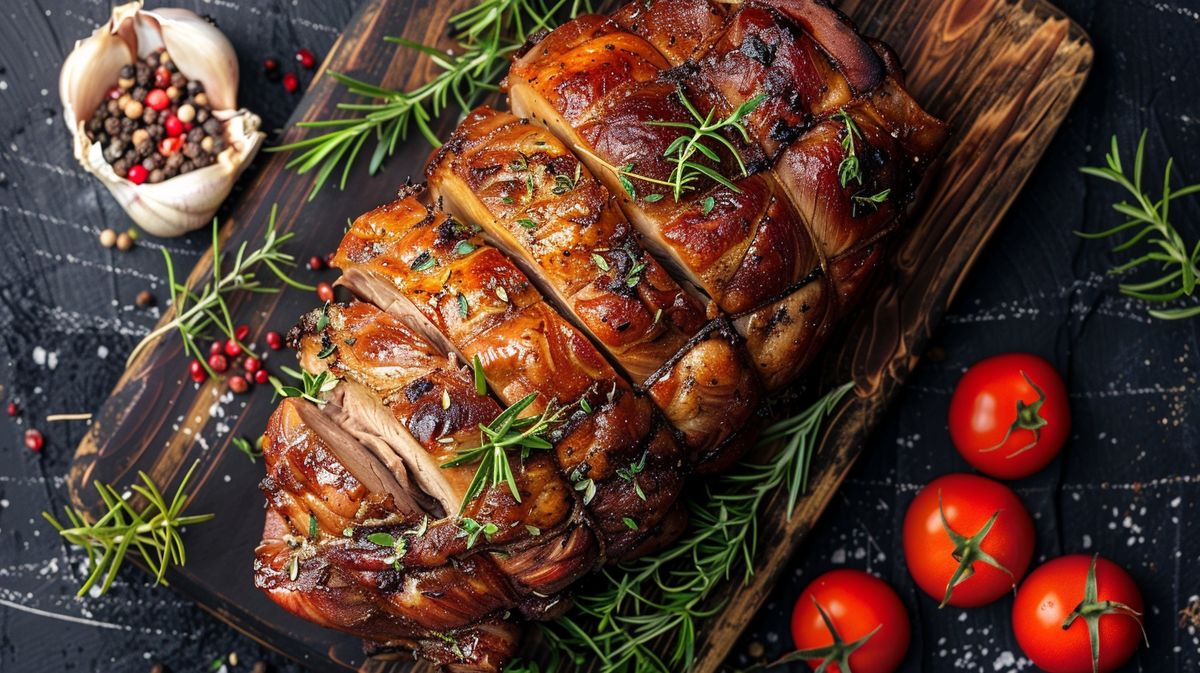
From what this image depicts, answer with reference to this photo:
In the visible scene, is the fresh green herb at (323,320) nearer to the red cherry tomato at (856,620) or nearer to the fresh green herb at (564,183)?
the fresh green herb at (564,183)

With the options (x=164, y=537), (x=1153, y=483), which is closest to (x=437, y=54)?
(x=164, y=537)

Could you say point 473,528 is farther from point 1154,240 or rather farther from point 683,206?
point 1154,240

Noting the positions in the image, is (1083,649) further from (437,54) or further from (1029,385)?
(437,54)

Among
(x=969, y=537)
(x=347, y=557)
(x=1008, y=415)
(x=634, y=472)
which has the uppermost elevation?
(x=634, y=472)

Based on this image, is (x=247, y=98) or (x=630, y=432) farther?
(x=247, y=98)

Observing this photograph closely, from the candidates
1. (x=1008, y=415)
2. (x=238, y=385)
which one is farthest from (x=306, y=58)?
(x=1008, y=415)

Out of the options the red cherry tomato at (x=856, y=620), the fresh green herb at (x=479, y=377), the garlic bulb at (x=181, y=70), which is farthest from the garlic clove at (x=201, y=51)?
the red cherry tomato at (x=856, y=620)
